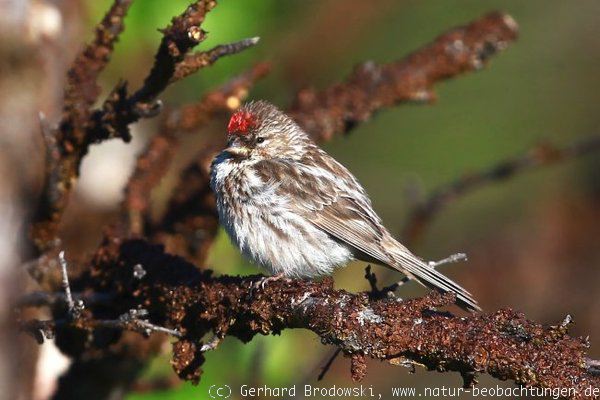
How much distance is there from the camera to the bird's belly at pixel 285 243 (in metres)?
5.19

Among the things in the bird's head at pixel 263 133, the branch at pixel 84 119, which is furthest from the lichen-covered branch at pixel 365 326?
the bird's head at pixel 263 133

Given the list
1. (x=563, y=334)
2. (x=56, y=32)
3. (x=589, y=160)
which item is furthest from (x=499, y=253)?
(x=563, y=334)

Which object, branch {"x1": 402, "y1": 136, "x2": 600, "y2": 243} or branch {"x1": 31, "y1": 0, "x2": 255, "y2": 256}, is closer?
branch {"x1": 31, "y1": 0, "x2": 255, "y2": 256}

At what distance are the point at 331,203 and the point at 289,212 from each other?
258mm

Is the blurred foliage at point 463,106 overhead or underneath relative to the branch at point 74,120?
overhead

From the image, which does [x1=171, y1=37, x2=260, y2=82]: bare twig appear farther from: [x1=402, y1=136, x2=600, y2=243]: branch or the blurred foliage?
the blurred foliage

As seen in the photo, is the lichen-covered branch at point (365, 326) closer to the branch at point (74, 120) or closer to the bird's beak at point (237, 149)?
the branch at point (74, 120)

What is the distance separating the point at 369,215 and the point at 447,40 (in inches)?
48.1

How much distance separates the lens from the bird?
5191mm

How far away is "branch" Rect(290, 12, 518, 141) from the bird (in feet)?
1.37

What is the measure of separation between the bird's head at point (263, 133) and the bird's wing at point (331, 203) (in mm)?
122

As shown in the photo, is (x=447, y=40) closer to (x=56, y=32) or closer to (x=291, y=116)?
(x=291, y=116)

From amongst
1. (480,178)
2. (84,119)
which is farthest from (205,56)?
(480,178)

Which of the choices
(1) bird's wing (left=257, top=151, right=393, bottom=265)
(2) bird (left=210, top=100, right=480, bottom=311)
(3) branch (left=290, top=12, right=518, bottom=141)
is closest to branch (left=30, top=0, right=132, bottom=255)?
(2) bird (left=210, top=100, right=480, bottom=311)
